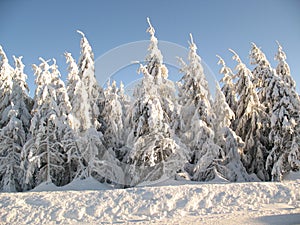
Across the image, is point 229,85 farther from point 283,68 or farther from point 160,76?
point 160,76

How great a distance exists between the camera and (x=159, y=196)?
1046 centimetres

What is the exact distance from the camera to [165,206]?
9.62 meters

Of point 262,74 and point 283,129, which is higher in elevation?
point 262,74

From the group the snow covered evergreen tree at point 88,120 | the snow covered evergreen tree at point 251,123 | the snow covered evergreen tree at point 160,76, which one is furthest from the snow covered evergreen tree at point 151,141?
the snow covered evergreen tree at point 251,123

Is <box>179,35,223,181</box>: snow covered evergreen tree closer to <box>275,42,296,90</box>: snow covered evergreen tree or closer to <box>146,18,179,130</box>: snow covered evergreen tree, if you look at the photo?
<box>146,18,179,130</box>: snow covered evergreen tree

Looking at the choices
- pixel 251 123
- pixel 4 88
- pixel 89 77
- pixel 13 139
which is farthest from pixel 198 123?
pixel 4 88

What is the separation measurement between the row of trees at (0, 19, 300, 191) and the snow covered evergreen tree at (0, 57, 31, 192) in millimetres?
75

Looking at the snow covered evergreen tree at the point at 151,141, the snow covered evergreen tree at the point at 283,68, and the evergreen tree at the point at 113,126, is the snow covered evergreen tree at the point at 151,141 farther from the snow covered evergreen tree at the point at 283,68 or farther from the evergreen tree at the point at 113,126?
the snow covered evergreen tree at the point at 283,68

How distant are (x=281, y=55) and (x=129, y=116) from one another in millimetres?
13136

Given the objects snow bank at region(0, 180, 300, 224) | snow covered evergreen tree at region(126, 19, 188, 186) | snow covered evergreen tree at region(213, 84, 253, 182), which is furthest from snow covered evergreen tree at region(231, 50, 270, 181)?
snow bank at region(0, 180, 300, 224)

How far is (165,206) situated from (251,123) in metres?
12.8

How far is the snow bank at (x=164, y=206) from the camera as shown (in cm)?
844

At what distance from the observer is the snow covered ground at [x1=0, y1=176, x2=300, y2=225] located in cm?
838

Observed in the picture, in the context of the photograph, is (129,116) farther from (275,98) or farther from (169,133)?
(275,98)
